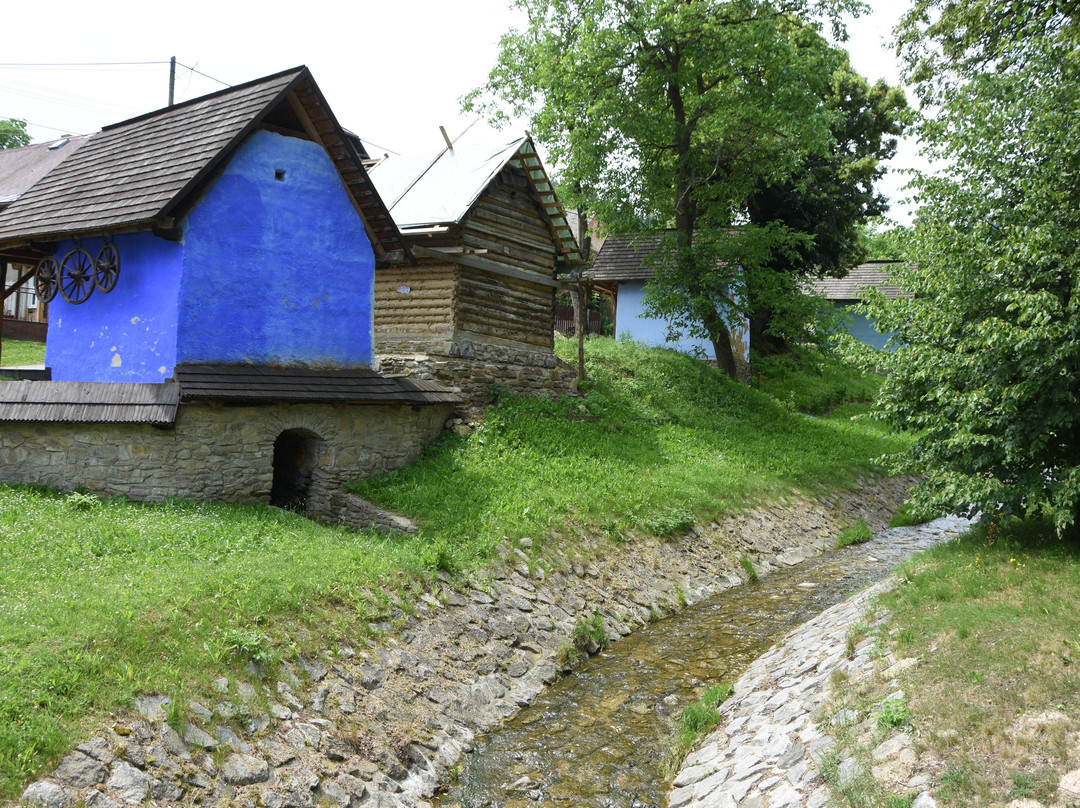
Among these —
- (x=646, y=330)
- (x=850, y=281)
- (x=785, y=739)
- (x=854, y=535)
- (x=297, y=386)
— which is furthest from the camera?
(x=850, y=281)

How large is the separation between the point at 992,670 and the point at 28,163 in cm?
3146

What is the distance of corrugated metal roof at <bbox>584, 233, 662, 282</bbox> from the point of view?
29938mm

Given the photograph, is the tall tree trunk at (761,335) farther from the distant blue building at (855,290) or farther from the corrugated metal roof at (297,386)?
the corrugated metal roof at (297,386)

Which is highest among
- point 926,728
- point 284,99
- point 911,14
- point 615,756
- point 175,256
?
point 911,14

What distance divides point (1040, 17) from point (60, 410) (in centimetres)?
Answer: 1593

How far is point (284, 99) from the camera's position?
1243cm

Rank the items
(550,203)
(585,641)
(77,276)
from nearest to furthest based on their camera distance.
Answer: (585,641) < (77,276) < (550,203)

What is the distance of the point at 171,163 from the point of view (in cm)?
1188

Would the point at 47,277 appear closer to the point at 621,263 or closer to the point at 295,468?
the point at 295,468

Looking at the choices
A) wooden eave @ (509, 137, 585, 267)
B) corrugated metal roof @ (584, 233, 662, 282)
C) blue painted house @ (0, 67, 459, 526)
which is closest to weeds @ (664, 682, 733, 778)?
blue painted house @ (0, 67, 459, 526)

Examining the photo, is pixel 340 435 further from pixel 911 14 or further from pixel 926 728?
pixel 911 14

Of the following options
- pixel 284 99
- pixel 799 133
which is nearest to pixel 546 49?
pixel 799 133

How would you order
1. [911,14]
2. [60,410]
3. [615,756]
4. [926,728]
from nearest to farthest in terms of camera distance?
[926,728]
[615,756]
[60,410]
[911,14]

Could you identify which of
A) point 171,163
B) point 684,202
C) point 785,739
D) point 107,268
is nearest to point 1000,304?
point 785,739
